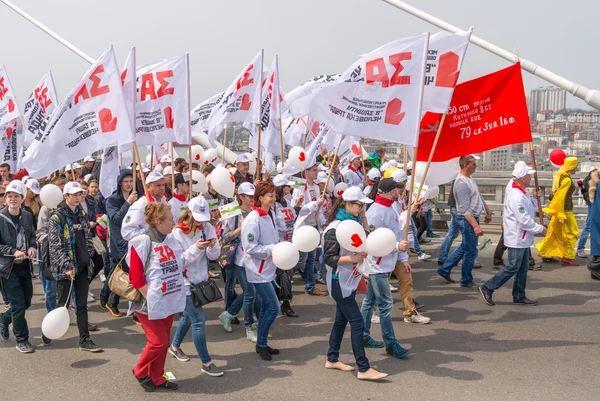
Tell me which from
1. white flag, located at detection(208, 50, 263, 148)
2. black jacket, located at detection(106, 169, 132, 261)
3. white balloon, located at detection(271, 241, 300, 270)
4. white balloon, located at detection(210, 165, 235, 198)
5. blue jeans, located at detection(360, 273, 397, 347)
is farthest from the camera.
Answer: white flag, located at detection(208, 50, 263, 148)

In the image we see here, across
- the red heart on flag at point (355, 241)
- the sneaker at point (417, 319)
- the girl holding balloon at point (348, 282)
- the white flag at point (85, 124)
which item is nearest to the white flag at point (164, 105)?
the white flag at point (85, 124)

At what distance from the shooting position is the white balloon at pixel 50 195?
7.62m

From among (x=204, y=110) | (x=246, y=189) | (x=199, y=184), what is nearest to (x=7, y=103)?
(x=204, y=110)

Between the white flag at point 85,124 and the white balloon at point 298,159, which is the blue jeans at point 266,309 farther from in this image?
the white balloon at point 298,159

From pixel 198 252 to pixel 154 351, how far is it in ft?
3.53

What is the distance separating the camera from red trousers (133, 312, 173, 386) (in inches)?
226

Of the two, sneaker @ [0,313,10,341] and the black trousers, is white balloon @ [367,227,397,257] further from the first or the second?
sneaker @ [0,313,10,341]

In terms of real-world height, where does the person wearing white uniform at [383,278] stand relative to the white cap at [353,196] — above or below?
below

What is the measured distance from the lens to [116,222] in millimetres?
8195

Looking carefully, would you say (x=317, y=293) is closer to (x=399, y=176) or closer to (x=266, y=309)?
(x=399, y=176)

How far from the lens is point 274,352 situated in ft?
22.2

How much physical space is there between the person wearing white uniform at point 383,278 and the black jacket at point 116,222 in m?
3.17

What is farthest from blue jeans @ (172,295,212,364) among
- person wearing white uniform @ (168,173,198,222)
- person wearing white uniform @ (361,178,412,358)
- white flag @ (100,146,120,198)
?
white flag @ (100,146,120,198)

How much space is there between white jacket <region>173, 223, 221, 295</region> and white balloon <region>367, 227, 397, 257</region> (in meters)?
1.60
